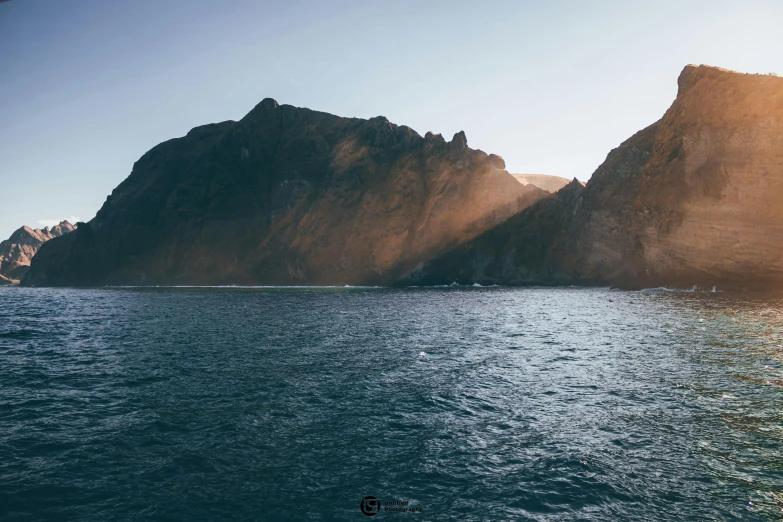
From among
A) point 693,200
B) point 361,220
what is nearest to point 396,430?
point 693,200

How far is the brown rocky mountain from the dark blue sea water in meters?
68.2

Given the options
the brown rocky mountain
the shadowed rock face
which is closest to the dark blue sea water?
the brown rocky mountain

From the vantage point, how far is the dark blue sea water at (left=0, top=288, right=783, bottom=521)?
11773 millimetres

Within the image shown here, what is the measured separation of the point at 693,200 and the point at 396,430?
102877 millimetres

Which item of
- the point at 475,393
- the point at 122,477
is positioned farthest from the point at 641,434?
the point at 122,477

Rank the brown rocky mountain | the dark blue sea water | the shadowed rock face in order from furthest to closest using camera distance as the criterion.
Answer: the shadowed rock face → the brown rocky mountain → the dark blue sea water

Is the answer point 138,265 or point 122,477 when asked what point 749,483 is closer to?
point 122,477

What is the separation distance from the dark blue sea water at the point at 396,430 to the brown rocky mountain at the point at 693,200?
68167 millimetres

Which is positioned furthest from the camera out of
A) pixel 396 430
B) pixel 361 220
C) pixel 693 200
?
pixel 361 220

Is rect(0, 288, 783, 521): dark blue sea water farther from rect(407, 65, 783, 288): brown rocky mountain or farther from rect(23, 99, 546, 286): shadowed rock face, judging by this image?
rect(23, 99, 546, 286): shadowed rock face

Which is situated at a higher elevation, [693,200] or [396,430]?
[693,200]

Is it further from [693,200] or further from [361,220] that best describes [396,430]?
[361,220]

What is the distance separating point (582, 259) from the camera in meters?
133

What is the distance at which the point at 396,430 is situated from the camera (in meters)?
16.9
